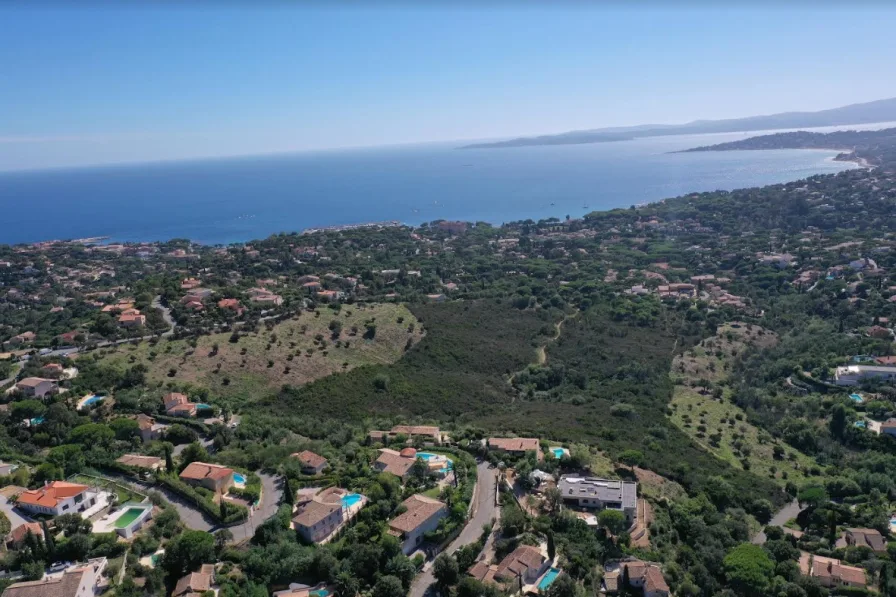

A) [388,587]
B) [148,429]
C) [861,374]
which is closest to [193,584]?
[388,587]

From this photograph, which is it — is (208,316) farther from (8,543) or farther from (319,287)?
(8,543)

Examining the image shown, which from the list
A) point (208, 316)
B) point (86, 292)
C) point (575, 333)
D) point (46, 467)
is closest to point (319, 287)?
point (208, 316)

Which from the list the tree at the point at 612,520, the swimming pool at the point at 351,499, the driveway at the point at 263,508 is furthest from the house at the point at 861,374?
the driveway at the point at 263,508

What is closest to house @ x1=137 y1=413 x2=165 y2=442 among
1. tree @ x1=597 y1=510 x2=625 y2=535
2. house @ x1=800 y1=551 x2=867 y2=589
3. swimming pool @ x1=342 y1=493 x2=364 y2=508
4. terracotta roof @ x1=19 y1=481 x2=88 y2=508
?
terracotta roof @ x1=19 y1=481 x2=88 y2=508

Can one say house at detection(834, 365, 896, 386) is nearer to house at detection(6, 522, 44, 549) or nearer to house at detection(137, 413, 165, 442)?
house at detection(137, 413, 165, 442)

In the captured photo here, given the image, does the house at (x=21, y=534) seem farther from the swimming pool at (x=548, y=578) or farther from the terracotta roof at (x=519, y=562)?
the swimming pool at (x=548, y=578)
